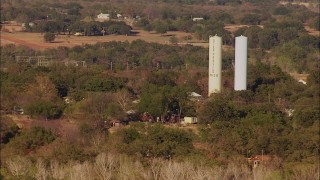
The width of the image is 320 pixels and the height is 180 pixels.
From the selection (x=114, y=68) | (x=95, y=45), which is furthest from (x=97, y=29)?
(x=114, y=68)

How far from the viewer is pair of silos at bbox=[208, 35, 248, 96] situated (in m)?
30.5

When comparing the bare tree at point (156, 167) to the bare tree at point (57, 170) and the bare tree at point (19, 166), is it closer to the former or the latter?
the bare tree at point (57, 170)

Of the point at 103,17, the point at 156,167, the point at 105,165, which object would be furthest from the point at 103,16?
the point at 156,167

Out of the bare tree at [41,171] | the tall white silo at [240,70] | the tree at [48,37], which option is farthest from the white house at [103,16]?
the bare tree at [41,171]

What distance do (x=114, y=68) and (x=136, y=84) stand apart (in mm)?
5887

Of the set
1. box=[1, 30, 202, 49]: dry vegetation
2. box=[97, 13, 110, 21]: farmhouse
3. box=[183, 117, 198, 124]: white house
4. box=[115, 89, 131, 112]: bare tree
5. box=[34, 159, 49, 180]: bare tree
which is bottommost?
box=[1, 30, 202, 49]: dry vegetation

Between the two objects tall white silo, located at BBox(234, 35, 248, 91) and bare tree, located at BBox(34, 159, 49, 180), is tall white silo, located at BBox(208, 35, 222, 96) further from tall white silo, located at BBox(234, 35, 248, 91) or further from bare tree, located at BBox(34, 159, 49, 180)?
bare tree, located at BBox(34, 159, 49, 180)

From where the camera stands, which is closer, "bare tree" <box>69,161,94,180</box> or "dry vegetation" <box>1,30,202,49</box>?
"bare tree" <box>69,161,94,180</box>

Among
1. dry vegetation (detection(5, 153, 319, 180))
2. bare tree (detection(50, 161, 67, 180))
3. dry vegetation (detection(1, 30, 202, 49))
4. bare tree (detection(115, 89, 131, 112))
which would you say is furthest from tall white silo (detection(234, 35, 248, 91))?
→ dry vegetation (detection(1, 30, 202, 49))

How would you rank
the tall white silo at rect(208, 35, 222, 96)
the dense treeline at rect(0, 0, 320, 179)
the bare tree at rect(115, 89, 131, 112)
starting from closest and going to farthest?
the dense treeline at rect(0, 0, 320, 179)
the bare tree at rect(115, 89, 131, 112)
the tall white silo at rect(208, 35, 222, 96)

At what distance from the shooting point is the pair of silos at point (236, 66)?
30.5 metres

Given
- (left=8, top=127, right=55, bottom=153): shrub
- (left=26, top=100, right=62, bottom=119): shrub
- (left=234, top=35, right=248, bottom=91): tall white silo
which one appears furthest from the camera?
(left=234, top=35, right=248, bottom=91): tall white silo

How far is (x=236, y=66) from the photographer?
3064cm

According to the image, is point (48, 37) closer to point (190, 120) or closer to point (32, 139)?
point (190, 120)
